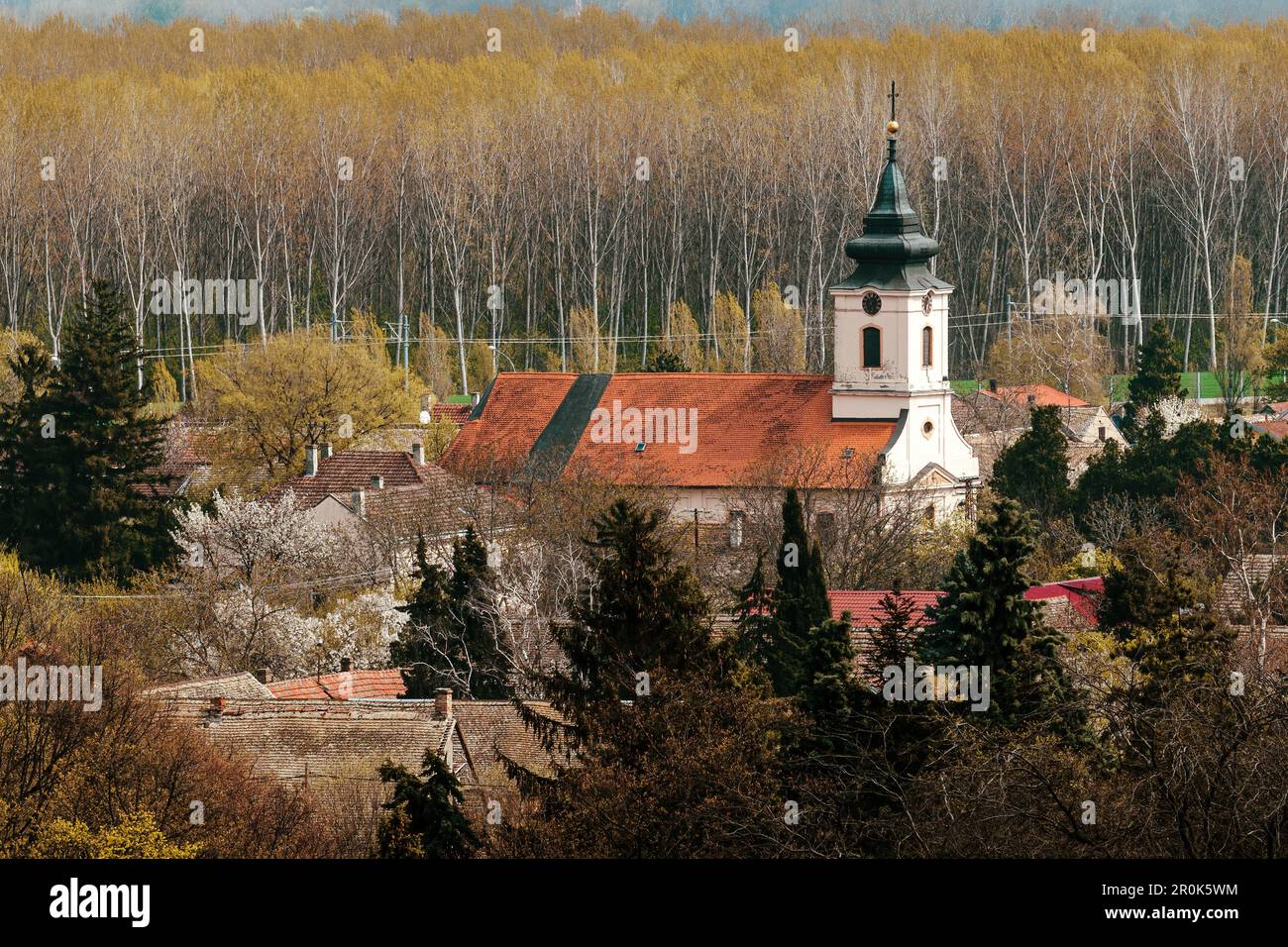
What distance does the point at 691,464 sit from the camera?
6288cm

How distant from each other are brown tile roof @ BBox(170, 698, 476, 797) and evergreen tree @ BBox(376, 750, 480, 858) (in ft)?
18.5

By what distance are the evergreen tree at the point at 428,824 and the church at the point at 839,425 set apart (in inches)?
1215

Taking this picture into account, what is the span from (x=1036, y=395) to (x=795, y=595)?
1371 inches

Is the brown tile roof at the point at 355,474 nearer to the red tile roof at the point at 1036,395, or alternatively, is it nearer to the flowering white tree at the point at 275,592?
the flowering white tree at the point at 275,592

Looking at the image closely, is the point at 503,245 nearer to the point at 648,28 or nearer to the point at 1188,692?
the point at 648,28

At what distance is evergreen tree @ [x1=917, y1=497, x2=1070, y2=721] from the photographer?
3209cm

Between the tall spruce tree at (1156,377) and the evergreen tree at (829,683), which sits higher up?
the evergreen tree at (829,683)

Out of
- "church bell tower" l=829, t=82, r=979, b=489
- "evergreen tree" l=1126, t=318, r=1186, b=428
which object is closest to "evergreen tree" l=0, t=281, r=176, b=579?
"church bell tower" l=829, t=82, r=979, b=489

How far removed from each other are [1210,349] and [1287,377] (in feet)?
28.6

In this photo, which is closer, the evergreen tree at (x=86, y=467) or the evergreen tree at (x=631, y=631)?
the evergreen tree at (x=631, y=631)

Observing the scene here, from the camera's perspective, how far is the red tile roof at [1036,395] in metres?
75.9

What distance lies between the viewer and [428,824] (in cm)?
2800

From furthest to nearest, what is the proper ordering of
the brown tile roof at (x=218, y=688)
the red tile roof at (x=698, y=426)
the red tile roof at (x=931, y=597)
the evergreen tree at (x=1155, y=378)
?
the evergreen tree at (x=1155, y=378), the red tile roof at (x=698, y=426), the red tile roof at (x=931, y=597), the brown tile roof at (x=218, y=688)

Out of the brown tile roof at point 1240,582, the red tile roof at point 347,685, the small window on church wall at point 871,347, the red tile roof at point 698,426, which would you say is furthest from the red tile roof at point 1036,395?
the red tile roof at point 347,685
